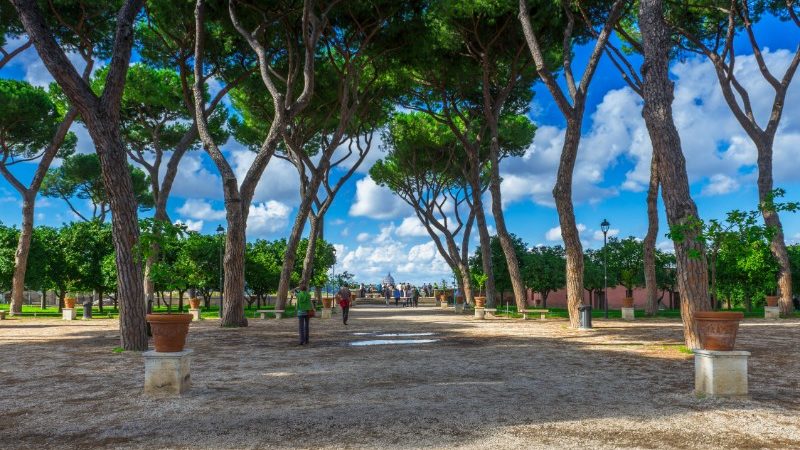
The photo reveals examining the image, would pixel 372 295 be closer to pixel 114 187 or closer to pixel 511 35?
pixel 511 35

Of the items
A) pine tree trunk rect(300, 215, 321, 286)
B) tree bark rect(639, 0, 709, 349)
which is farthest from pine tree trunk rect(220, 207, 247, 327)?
tree bark rect(639, 0, 709, 349)

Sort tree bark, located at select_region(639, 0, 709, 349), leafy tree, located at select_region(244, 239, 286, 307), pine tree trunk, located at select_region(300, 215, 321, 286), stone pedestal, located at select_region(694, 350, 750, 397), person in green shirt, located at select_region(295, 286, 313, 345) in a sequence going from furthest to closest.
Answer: leafy tree, located at select_region(244, 239, 286, 307), pine tree trunk, located at select_region(300, 215, 321, 286), person in green shirt, located at select_region(295, 286, 313, 345), tree bark, located at select_region(639, 0, 709, 349), stone pedestal, located at select_region(694, 350, 750, 397)

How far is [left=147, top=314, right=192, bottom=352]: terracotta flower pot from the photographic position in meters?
6.22

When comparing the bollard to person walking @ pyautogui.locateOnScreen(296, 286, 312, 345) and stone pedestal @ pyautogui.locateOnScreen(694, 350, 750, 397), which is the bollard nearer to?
person walking @ pyautogui.locateOnScreen(296, 286, 312, 345)

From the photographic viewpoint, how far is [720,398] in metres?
5.86

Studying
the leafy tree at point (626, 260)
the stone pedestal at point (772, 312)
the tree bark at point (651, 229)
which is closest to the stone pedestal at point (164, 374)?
the tree bark at point (651, 229)

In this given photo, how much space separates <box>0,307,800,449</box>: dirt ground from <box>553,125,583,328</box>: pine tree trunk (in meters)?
4.54

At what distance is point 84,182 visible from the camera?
116 feet

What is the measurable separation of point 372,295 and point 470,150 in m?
36.9

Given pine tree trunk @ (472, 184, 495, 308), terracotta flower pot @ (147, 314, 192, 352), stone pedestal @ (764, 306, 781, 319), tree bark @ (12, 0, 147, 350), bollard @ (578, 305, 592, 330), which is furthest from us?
pine tree trunk @ (472, 184, 495, 308)

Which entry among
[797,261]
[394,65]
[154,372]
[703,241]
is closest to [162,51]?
[394,65]

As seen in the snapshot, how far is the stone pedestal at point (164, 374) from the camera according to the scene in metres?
6.25

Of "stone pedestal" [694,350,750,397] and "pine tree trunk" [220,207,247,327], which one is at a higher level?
"pine tree trunk" [220,207,247,327]

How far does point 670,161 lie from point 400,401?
652cm
